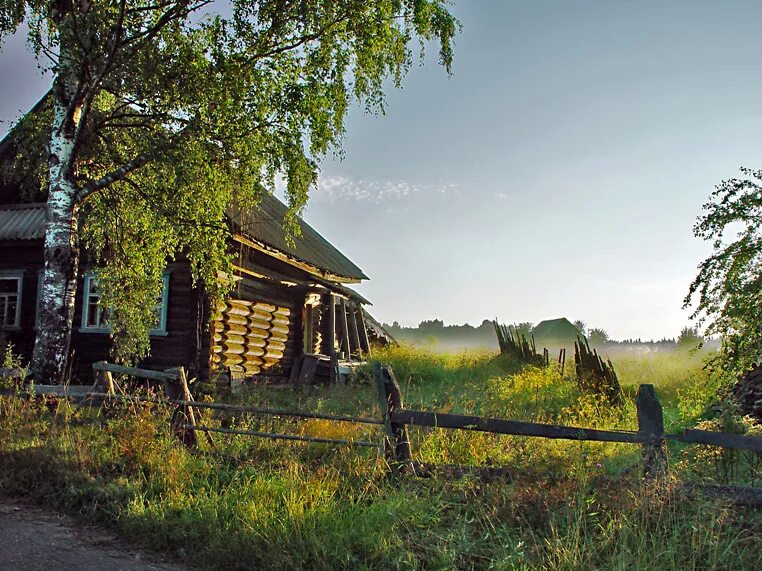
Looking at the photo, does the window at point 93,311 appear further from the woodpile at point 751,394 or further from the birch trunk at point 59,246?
the woodpile at point 751,394

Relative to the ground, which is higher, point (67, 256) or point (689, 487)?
point (67, 256)

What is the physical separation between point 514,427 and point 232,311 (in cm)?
1033

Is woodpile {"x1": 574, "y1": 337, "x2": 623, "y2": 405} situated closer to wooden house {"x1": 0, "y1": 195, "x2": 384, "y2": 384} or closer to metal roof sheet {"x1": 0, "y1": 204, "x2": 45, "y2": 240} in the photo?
wooden house {"x1": 0, "y1": 195, "x2": 384, "y2": 384}

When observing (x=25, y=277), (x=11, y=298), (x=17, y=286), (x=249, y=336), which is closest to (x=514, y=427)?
(x=249, y=336)

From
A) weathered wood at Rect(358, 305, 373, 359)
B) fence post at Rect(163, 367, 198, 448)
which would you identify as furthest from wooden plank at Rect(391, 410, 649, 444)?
weathered wood at Rect(358, 305, 373, 359)

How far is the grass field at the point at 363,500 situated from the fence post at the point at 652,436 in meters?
0.18

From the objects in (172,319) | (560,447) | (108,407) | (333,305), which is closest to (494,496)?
(560,447)

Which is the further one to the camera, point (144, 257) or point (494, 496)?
point (144, 257)

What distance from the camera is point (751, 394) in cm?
1050

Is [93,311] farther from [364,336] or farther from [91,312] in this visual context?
[364,336]

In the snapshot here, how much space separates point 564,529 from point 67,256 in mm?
8713

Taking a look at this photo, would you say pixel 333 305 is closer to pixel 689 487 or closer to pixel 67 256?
pixel 67 256

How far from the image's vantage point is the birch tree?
948cm

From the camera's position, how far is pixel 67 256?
985 cm
